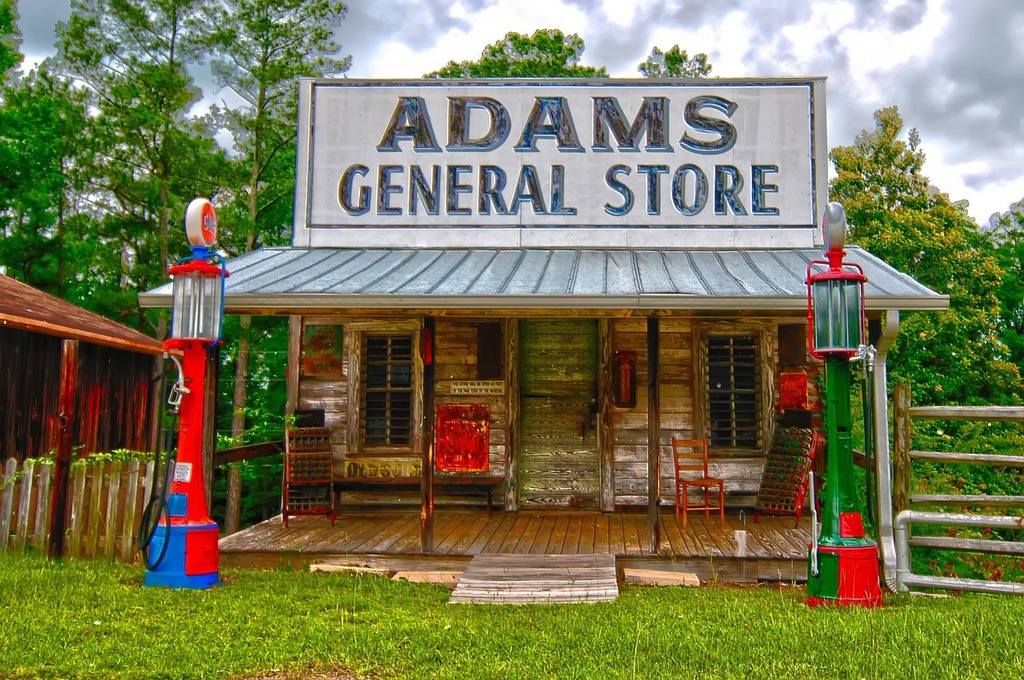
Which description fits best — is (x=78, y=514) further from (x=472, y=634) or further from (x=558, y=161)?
(x=558, y=161)

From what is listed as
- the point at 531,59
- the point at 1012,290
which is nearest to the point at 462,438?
the point at 531,59

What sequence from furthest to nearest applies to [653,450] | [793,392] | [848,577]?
[793,392], [653,450], [848,577]

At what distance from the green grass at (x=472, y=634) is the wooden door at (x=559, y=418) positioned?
3.66 meters

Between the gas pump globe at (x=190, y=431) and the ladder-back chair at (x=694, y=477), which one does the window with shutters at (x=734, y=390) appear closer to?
the ladder-back chair at (x=694, y=477)

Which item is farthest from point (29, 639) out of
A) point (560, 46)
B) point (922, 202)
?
point (560, 46)

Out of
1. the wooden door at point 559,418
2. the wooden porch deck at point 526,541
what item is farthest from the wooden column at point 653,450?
the wooden door at point 559,418

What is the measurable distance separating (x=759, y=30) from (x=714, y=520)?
1127cm

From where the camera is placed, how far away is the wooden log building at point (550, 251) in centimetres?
873

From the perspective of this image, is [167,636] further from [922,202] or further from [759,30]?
[922,202]

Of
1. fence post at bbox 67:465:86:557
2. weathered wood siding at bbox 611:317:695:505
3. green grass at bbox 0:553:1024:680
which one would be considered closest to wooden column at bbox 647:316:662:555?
green grass at bbox 0:553:1024:680

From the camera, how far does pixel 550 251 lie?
863 centimetres

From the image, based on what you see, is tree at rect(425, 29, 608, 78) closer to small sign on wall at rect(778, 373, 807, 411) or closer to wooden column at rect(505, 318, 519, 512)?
wooden column at rect(505, 318, 519, 512)

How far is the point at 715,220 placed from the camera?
8742mm

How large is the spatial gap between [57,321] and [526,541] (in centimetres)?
711
